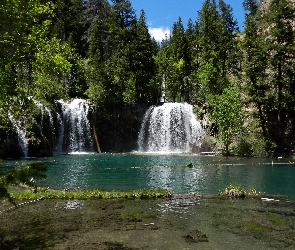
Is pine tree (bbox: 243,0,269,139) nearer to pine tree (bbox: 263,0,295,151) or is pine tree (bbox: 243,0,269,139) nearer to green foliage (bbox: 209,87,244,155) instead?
pine tree (bbox: 263,0,295,151)

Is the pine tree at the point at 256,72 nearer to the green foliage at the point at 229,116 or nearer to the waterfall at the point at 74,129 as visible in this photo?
the green foliage at the point at 229,116

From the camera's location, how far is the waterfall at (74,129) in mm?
54500

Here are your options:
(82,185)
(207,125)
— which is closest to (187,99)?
(207,125)

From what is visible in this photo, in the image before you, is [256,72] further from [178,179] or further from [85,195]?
[85,195]

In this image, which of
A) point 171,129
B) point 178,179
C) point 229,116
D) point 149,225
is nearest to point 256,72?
point 229,116

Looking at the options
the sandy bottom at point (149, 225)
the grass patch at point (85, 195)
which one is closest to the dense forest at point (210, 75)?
the grass patch at point (85, 195)

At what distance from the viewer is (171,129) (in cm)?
5756

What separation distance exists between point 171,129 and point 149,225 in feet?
151

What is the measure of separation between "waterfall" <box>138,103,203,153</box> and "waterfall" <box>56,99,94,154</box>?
33.2 ft

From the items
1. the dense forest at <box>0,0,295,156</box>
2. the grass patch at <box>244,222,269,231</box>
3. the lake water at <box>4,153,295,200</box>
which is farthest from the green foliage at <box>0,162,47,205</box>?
the dense forest at <box>0,0,295,156</box>

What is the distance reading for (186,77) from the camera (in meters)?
68.6

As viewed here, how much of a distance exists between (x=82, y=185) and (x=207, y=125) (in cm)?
3705

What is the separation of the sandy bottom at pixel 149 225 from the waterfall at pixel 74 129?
39.9 metres

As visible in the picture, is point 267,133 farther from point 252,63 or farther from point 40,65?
point 40,65
